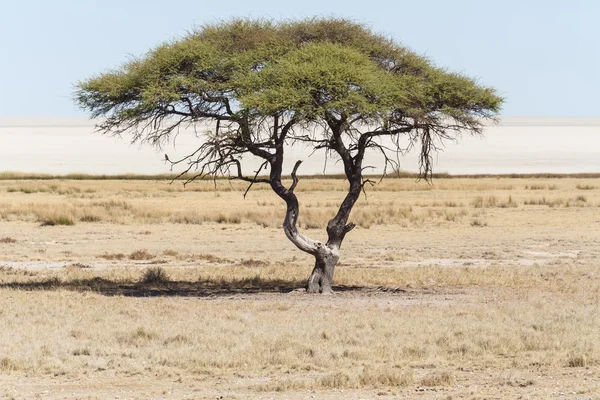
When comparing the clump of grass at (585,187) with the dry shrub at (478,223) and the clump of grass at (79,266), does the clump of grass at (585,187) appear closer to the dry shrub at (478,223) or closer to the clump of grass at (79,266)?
the dry shrub at (478,223)

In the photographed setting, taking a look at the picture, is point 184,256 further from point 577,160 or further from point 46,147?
point 46,147

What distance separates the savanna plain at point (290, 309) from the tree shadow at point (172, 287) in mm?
65

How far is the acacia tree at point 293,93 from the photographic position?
20641 millimetres

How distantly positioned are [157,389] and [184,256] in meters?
17.6

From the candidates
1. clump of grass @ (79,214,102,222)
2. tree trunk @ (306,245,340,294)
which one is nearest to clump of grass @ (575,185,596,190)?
clump of grass @ (79,214,102,222)

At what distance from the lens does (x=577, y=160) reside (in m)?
138

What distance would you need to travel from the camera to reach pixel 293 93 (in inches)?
796

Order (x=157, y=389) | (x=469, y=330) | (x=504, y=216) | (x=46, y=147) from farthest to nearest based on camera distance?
(x=46, y=147), (x=504, y=216), (x=469, y=330), (x=157, y=389)

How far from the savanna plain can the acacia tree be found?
284 cm

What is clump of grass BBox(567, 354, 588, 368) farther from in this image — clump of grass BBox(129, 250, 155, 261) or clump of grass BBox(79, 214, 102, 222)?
clump of grass BBox(79, 214, 102, 222)

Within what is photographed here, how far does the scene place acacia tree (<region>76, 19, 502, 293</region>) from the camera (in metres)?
20.6

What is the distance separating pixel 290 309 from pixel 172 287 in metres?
4.79

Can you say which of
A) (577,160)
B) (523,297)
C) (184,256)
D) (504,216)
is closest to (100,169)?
(577,160)

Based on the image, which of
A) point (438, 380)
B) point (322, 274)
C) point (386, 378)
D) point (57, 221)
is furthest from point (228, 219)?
point (438, 380)
